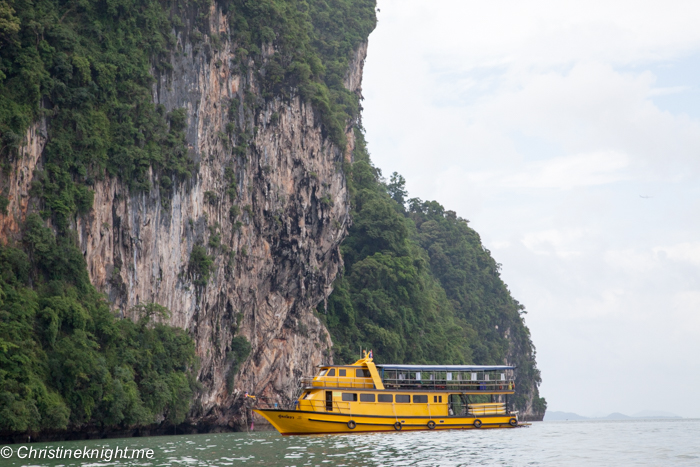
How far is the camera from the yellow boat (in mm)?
31266

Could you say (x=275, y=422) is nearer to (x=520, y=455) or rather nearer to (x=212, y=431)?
(x=520, y=455)

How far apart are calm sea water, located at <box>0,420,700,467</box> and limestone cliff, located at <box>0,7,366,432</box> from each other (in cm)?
1273

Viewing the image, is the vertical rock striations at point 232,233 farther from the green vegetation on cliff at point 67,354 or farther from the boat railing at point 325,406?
the boat railing at point 325,406

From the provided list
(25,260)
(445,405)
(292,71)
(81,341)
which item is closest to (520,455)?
(445,405)

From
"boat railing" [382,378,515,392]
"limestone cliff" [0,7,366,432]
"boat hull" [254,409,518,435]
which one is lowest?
"boat hull" [254,409,518,435]

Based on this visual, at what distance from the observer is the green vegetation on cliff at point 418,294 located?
2360 inches

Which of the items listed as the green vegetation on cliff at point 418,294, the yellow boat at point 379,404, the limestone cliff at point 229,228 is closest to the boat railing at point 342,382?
the yellow boat at point 379,404

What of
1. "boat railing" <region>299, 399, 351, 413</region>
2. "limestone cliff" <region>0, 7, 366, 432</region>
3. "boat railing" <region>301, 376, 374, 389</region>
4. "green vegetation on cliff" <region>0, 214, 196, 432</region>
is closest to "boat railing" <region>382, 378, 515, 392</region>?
"boat railing" <region>301, 376, 374, 389</region>

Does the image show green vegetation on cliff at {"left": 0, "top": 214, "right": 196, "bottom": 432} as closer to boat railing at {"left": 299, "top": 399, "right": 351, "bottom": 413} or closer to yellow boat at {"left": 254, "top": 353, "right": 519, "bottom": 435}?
yellow boat at {"left": 254, "top": 353, "right": 519, "bottom": 435}

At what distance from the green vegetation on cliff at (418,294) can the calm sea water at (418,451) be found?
27.6 meters

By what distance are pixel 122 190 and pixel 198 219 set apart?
18.2ft

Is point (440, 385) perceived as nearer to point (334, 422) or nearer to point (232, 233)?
point (334, 422)

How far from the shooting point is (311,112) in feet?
176

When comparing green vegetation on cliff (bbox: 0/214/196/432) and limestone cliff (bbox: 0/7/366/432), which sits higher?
limestone cliff (bbox: 0/7/366/432)
